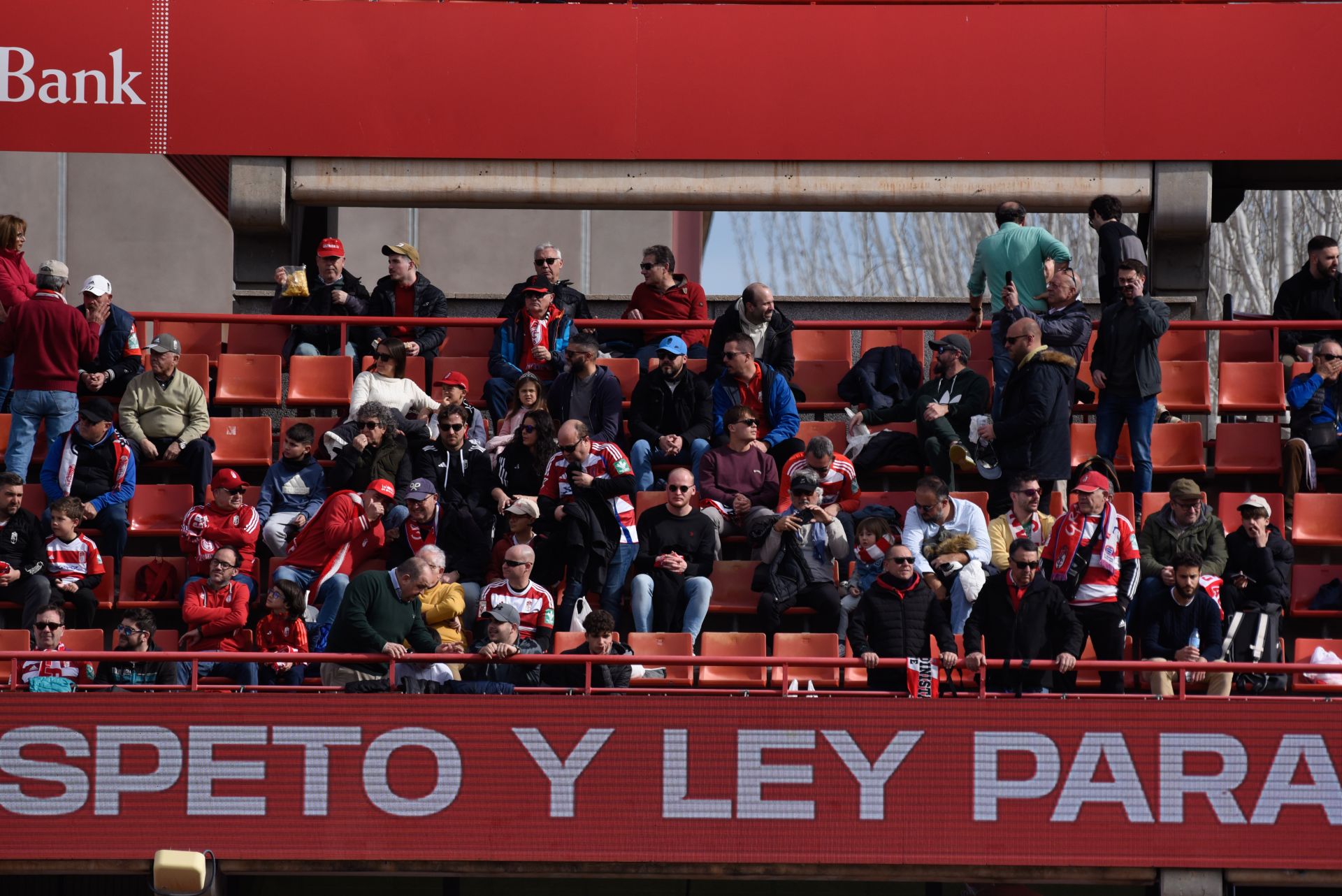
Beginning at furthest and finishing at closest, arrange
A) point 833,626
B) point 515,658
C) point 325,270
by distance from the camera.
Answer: point 325,270 → point 833,626 → point 515,658

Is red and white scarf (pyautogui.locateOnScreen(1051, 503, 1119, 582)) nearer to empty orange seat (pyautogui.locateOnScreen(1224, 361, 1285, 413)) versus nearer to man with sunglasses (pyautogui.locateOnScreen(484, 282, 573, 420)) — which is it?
empty orange seat (pyautogui.locateOnScreen(1224, 361, 1285, 413))

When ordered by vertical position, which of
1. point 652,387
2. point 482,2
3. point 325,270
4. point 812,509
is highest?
point 482,2

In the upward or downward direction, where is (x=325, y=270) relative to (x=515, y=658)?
upward

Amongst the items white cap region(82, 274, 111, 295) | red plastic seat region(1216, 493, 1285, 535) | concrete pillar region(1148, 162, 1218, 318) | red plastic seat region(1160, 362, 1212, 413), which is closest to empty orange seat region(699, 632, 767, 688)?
red plastic seat region(1216, 493, 1285, 535)

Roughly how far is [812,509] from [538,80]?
17.2 ft

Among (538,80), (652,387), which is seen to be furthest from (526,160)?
(652,387)

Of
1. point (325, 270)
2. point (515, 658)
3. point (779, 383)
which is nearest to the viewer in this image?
point (515, 658)

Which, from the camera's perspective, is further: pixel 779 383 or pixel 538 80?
pixel 538 80

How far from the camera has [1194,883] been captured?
10586 millimetres

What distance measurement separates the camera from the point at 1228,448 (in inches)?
520

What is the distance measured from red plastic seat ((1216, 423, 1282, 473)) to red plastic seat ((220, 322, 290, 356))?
6.99m

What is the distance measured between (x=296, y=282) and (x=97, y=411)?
6.50ft

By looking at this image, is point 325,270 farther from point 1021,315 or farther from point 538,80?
point 1021,315

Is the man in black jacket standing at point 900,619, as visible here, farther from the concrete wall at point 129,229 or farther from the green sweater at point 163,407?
the concrete wall at point 129,229
